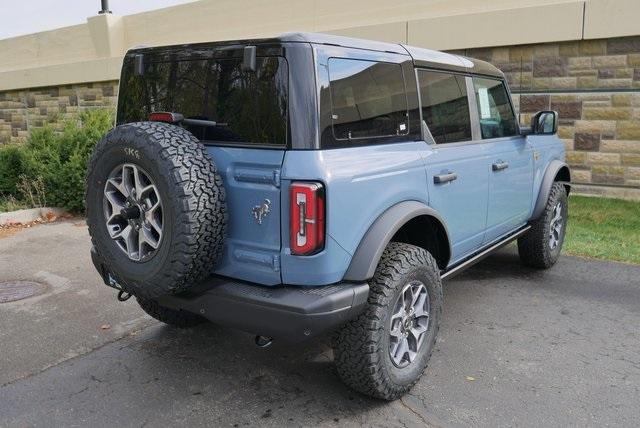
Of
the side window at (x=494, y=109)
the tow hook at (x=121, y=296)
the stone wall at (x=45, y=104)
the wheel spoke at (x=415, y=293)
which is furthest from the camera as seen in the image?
the stone wall at (x=45, y=104)

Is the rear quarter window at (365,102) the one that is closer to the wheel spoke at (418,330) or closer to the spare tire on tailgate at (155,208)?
the spare tire on tailgate at (155,208)

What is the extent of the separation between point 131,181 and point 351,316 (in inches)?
51.2

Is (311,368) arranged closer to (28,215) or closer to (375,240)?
(375,240)

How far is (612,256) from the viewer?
5.83 m

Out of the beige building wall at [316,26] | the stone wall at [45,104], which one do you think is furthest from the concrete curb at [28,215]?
the stone wall at [45,104]

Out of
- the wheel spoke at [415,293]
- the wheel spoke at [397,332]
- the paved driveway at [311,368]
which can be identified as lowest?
the paved driveway at [311,368]

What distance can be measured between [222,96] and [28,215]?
654cm

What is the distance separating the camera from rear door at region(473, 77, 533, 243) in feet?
13.8

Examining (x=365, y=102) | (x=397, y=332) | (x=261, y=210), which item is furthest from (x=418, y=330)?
(x=365, y=102)

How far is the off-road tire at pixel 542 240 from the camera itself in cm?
516

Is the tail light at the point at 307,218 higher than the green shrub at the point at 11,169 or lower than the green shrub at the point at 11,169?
higher

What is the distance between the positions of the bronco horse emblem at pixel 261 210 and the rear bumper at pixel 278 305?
0.35m

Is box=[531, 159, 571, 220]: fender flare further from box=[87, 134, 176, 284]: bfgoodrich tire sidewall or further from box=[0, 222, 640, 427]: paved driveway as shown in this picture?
box=[87, 134, 176, 284]: bfgoodrich tire sidewall

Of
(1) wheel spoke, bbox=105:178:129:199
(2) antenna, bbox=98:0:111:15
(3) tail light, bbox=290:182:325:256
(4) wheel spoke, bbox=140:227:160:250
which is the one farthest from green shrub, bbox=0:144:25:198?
(3) tail light, bbox=290:182:325:256
